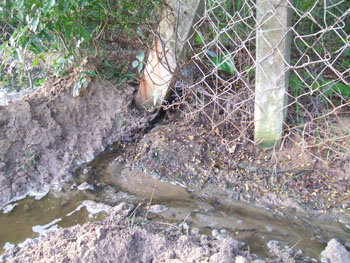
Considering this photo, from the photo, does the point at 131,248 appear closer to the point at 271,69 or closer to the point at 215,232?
the point at 215,232

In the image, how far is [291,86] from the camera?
2135 millimetres

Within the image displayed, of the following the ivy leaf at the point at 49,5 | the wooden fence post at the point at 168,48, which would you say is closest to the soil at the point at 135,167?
the wooden fence post at the point at 168,48

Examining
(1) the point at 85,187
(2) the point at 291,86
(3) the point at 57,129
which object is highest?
(2) the point at 291,86

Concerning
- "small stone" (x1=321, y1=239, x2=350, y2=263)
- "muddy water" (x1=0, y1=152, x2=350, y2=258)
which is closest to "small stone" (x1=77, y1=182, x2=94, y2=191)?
"muddy water" (x1=0, y1=152, x2=350, y2=258)

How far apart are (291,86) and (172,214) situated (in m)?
1.11

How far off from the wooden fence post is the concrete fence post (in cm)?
43

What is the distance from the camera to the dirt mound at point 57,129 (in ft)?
7.06

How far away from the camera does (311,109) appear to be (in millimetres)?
2143

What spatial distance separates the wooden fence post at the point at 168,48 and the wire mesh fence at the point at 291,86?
7 centimetres

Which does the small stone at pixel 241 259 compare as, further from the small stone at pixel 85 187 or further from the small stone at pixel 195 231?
the small stone at pixel 85 187

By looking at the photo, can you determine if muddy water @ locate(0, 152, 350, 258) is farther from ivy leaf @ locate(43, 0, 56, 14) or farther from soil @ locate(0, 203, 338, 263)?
ivy leaf @ locate(43, 0, 56, 14)

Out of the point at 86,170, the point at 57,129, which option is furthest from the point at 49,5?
the point at 86,170

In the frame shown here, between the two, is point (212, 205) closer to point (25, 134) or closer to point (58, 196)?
point (58, 196)

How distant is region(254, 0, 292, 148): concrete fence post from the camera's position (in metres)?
1.70
